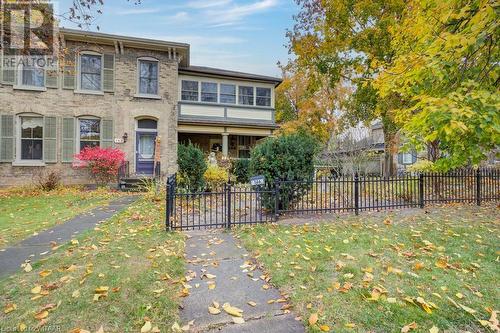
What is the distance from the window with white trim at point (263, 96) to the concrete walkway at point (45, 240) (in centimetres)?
1266

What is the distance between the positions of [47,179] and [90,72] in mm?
5608

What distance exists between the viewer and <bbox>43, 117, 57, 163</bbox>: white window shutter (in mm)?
13695

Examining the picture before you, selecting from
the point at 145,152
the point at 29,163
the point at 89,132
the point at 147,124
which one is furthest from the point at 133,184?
the point at 29,163

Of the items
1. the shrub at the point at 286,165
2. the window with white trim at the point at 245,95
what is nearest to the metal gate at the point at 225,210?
the shrub at the point at 286,165

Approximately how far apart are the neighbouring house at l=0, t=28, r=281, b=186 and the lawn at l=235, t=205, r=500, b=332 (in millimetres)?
10715

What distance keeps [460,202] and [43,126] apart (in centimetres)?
1762

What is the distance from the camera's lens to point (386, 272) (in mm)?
3918

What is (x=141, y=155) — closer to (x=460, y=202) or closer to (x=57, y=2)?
(x=57, y=2)

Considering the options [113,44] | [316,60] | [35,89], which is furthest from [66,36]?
[316,60]

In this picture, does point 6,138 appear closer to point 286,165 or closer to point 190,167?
point 190,167

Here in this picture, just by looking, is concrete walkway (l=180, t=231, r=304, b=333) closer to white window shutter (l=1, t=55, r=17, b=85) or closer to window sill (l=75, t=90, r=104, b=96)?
window sill (l=75, t=90, r=104, b=96)

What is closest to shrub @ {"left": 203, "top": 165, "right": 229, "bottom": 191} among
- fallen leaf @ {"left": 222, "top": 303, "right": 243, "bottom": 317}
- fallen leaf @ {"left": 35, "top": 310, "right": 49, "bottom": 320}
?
fallen leaf @ {"left": 222, "top": 303, "right": 243, "bottom": 317}

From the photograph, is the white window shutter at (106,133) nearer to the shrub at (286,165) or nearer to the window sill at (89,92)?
the window sill at (89,92)

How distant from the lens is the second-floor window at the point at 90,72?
14250 mm
